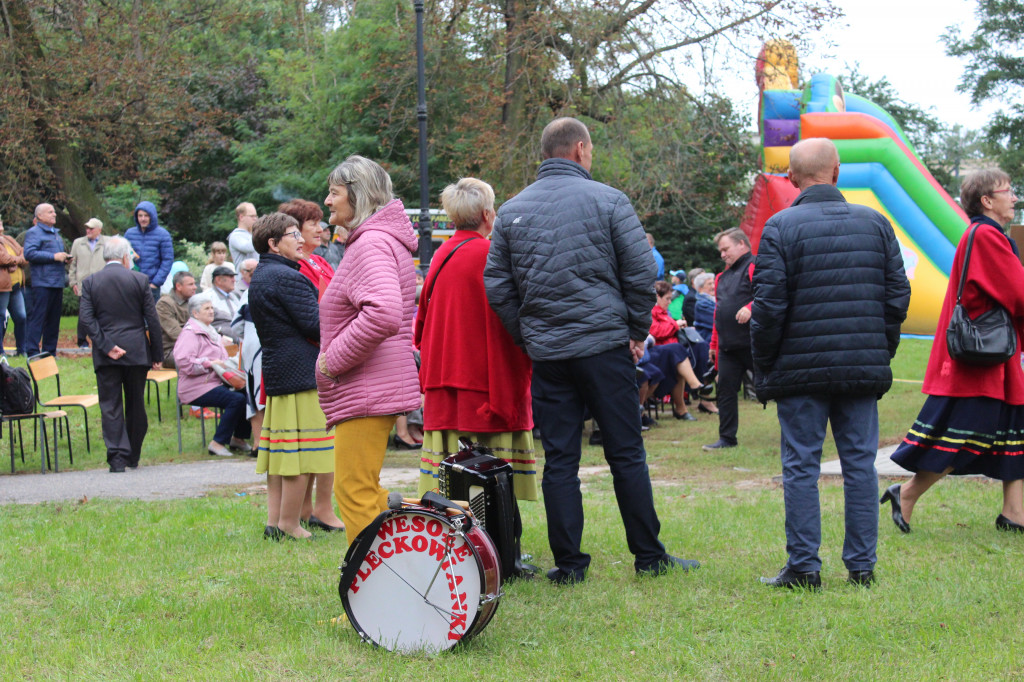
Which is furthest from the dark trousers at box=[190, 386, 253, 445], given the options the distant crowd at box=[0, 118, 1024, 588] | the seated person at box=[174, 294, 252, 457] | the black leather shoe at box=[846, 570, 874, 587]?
the black leather shoe at box=[846, 570, 874, 587]

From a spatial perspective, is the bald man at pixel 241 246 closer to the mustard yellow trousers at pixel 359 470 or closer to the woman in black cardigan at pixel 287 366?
the woman in black cardigan at pixel 287 366

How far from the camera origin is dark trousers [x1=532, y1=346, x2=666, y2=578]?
15.7 feet

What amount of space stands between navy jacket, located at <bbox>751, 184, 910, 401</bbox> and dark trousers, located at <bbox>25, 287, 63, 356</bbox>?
12351 mm

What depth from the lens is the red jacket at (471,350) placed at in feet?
16.5

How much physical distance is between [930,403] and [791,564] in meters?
1.82

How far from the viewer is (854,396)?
4.69m

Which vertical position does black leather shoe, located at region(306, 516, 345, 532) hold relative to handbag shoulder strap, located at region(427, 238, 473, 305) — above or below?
below

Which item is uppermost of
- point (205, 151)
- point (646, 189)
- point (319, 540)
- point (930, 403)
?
point (205, 151)

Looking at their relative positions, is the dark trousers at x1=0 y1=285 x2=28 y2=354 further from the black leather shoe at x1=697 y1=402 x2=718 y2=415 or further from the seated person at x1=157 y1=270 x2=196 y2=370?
the black leather shoe at x1=697 y1=402 x2=718 y2=415

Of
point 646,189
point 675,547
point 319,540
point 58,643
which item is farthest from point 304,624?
point 646,189

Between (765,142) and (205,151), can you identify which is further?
(205,151)

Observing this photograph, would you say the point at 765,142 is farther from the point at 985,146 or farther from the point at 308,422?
the point at 985,146

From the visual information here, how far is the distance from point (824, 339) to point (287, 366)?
3.04m

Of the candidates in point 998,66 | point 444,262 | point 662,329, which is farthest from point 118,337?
point 998,66
